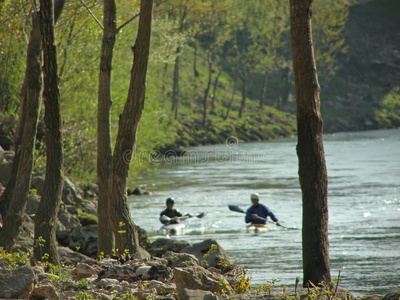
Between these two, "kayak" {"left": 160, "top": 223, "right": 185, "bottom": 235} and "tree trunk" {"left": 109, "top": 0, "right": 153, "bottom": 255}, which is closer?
"tree trunk" {"left": 109, "top": 0, "right": 153, "bottom": 255}

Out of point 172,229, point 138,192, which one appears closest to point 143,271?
point 172,229

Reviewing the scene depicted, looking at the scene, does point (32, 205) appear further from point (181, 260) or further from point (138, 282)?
point (138, 282)

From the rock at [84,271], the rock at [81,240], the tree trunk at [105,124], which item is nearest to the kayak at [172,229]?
the rock at [81,240]

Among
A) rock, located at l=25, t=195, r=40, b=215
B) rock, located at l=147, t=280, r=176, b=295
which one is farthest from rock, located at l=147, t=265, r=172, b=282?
rock, located at l=25, t=195, r=40, b=215

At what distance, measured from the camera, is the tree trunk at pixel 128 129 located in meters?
10.7

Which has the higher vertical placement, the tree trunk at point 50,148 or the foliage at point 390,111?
the foliage at point 390,111

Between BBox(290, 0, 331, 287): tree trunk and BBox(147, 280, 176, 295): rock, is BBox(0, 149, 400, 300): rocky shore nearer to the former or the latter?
BBox(147, 280, 176, 295): rock

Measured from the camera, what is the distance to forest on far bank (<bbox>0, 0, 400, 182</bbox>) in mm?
23906

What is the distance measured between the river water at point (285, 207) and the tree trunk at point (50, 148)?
5127 mm

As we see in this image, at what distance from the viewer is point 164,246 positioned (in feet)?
49.8

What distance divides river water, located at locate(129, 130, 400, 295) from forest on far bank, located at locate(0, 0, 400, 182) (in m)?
3.43

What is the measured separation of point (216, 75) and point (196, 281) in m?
80.2

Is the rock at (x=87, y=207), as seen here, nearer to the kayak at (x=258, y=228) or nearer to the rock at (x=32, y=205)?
the rock at (x=32, y=205)

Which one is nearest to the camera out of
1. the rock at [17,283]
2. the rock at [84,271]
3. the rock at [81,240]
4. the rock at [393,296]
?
the rock at [393,296]
